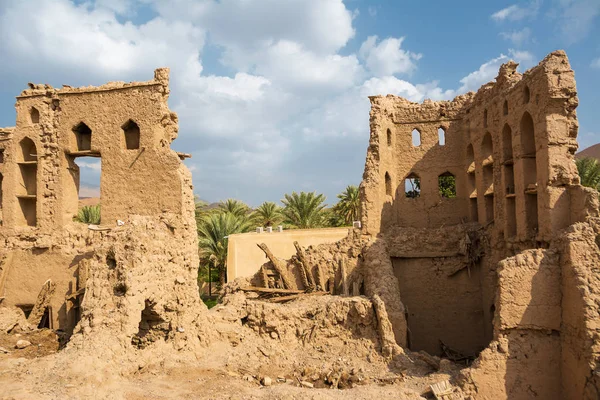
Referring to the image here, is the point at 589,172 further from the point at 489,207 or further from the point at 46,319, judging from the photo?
the point at 46,319

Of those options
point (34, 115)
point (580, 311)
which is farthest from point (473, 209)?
point (34, 115)

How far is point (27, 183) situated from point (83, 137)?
2.36 meters

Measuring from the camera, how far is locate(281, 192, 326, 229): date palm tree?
29.9 meters

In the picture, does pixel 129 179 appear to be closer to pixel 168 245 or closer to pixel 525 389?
pixel 168 245

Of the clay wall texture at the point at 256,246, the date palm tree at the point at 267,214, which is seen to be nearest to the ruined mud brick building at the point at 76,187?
the clay wall texture at the point at 256,246

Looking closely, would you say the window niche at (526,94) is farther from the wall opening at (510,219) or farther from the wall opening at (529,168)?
the wall opening at (510,219)

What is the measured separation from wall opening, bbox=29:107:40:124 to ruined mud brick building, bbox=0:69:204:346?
0.04 metres

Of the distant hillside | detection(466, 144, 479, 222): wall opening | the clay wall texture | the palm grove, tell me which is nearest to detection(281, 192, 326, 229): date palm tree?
the palm grove

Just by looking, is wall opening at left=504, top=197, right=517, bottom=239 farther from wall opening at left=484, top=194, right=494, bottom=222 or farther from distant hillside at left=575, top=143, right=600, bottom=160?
distant hillside at left=575, top=143, right=600, bottom=160

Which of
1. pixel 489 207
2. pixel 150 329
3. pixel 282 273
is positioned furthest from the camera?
pixel 489 207

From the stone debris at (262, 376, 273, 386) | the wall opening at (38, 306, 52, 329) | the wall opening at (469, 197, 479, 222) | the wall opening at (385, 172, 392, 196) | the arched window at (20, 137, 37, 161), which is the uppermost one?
the arched window at (20, 137, 37, 161)

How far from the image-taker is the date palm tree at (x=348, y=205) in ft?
104

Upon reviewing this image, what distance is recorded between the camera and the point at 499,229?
52.2 ft

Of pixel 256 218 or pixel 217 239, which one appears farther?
pixel 256 218
